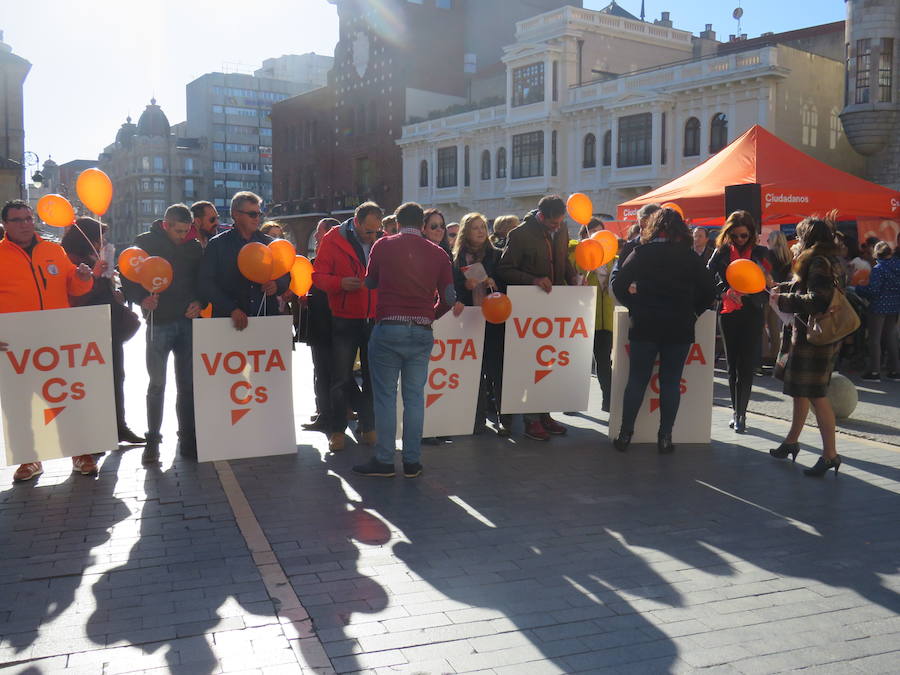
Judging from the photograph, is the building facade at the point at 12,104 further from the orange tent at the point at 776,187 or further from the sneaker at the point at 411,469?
the sneaker at the point at 411,469

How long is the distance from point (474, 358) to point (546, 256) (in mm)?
1095

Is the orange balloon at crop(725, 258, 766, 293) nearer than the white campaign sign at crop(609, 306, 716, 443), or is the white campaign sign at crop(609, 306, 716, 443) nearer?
the orange balloon at crop(725, 258, 766, 293)

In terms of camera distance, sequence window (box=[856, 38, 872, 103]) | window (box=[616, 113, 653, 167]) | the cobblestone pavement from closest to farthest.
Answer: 1. the cobblestone pavement
2. window (box=[856, 38, 872, 103])
3. window (box=[616, 113, 653, 167])

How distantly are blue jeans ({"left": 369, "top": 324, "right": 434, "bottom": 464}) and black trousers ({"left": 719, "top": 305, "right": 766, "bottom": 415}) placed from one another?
10.7 ft

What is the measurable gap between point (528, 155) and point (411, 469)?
117 ft

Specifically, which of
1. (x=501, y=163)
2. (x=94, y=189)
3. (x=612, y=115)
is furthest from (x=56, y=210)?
(x=501, y=163)

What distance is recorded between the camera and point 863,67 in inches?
1189

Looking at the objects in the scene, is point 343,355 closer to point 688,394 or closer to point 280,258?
point 280,258

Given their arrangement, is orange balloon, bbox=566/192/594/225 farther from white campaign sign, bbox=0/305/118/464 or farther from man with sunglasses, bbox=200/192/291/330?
white campaign sign, bbox=0/305/118/464

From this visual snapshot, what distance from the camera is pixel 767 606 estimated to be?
4105 mm

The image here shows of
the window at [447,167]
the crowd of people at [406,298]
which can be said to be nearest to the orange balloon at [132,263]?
the crowd of people at [406,298]

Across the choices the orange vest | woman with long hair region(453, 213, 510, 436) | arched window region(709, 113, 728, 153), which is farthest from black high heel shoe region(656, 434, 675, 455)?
arched window region(709, 113, 728, 153)

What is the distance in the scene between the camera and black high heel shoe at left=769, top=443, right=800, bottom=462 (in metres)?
6.93

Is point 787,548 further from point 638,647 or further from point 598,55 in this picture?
point 598,55
